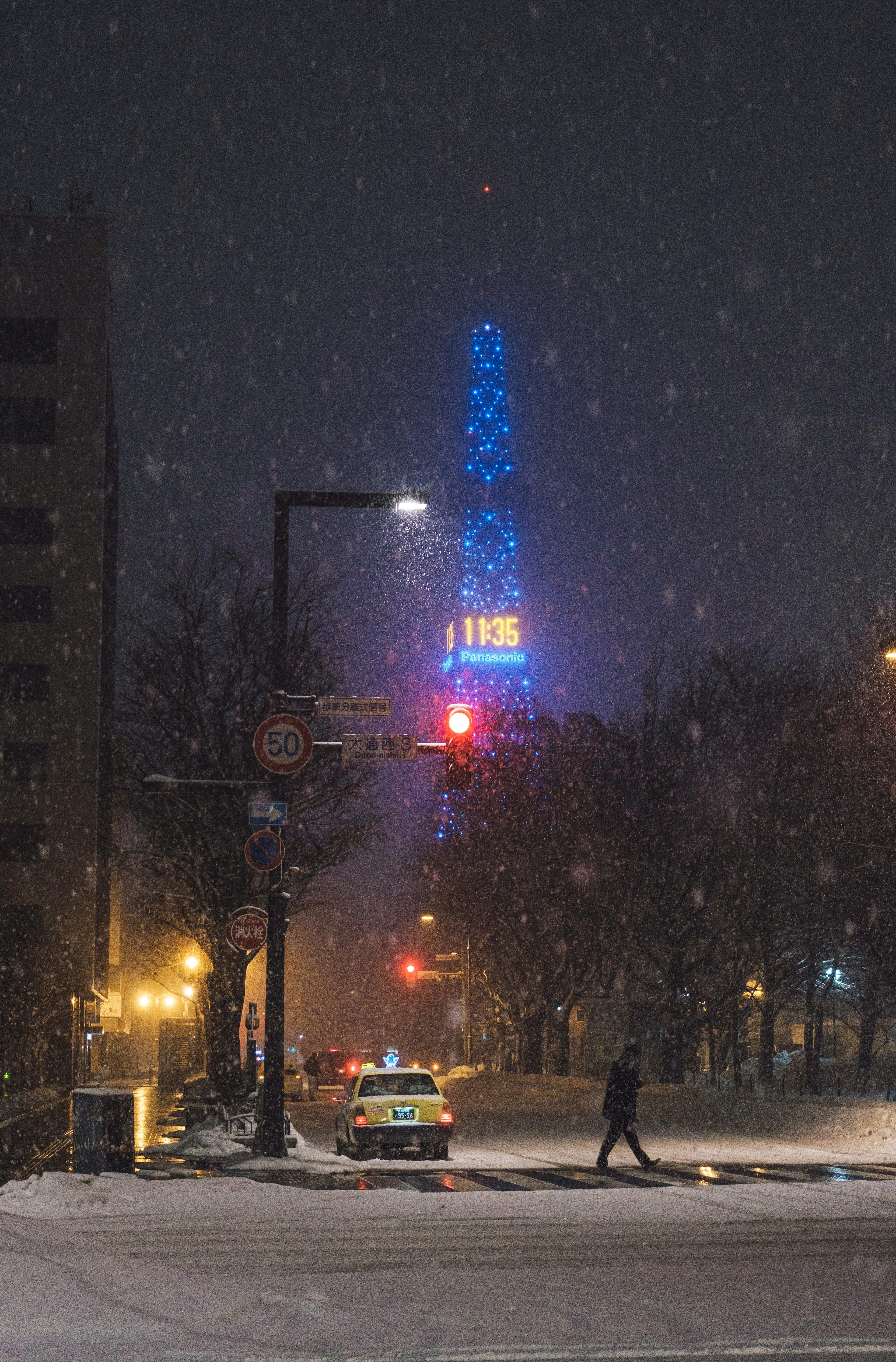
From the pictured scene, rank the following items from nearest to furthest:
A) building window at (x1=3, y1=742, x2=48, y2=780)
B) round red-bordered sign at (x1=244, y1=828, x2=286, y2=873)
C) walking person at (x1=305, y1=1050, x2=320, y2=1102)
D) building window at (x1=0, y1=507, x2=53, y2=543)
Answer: round red-bordered sign at (x1=244, y1=828, x2=286, y2=873), walking person at (x1=305, y1=1050, x2=320, y2=1102), building window at (x1=3, y1=742, x2=48, y2=780), building window at (x1=0, y1=507, x2=53, y2=543)

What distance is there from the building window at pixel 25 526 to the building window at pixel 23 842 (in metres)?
12.6

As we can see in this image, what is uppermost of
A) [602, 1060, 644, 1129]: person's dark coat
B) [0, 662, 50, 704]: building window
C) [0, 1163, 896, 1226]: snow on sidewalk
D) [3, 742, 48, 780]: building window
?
[0, 662, 50, 704]: building window

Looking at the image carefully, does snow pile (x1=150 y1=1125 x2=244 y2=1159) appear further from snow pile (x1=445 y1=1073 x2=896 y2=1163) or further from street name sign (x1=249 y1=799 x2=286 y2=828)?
street name sign (x1=249 y1=799 x2=286 y2=828)

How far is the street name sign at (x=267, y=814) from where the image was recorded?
19562 millimetres

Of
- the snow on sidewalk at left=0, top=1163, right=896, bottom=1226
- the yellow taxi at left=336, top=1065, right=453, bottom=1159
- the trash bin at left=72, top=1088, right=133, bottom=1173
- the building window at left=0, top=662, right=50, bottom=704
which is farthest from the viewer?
the building window at left=0, top=662, right=50, bottom=704

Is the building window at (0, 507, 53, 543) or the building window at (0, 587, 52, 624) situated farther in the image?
the building window at (0, 507, 53, 543)

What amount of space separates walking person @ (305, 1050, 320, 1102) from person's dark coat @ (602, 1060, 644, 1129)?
35200 mm

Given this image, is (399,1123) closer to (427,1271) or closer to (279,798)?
(279,798)

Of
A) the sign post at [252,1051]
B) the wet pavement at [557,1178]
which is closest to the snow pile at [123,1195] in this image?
the wet pavement at [557,1178]

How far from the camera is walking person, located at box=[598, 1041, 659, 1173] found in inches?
747

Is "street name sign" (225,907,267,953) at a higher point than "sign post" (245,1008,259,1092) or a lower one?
higher

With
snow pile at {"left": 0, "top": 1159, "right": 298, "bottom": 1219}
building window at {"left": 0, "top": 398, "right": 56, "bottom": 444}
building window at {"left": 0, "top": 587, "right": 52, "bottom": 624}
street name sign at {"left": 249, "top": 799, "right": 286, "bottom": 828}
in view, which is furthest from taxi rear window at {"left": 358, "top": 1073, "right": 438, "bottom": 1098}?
building window at {"left": 0, "top": 398, "right": 56, "bottom": 444}

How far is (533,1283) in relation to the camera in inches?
387

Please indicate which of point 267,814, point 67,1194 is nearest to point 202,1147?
point 267,814
